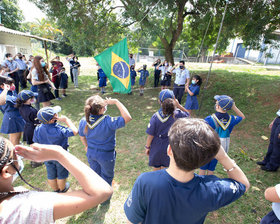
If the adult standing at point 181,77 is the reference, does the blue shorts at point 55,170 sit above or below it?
below

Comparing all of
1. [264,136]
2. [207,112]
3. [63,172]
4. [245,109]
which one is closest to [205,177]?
[63,172]

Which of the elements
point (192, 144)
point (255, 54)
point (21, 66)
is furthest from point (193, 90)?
point (255, 54)

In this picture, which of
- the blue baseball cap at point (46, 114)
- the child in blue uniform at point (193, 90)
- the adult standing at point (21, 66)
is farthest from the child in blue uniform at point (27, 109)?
the adult standing at point (21, 66)

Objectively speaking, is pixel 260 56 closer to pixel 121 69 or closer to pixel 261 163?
pixel 261 163

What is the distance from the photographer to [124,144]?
4.68 m

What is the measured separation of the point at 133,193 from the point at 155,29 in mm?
7314

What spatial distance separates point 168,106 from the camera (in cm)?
252

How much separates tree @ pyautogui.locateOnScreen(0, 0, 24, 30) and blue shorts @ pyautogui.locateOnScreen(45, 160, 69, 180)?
2928 cm

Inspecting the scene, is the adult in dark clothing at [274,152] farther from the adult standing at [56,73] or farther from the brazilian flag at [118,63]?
the adult standing at [56,73]

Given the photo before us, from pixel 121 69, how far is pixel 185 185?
3.52m

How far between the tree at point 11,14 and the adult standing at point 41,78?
83.3ft

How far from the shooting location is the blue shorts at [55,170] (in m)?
2.65

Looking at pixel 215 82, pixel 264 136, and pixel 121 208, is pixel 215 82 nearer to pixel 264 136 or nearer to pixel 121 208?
pixel 264 136

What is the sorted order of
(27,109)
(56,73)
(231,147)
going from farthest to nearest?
(56,73) < (231,147) < (27,109)
